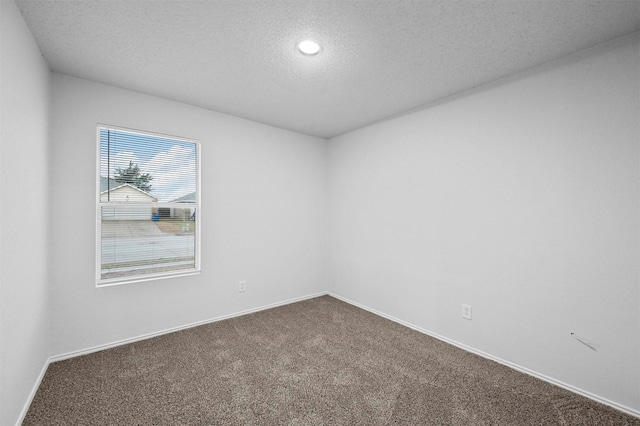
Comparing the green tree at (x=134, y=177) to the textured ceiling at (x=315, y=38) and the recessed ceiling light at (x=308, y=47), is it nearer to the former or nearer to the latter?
the textured ceiling at (x=315, y=38)

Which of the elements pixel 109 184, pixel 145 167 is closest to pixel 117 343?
pixel 109 184

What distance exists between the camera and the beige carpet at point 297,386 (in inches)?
67.6

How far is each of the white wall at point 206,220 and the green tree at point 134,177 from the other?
0.21m

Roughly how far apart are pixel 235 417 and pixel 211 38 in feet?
8.23

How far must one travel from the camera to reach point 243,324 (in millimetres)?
3121

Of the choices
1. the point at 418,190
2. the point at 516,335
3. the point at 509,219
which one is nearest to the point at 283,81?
the point at 418,190

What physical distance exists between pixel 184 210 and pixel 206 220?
257 mm

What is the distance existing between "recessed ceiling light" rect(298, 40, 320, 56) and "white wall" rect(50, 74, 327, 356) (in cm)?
165

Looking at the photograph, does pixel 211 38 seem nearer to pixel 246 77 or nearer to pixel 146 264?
pixel 246 77

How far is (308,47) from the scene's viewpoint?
196 cm

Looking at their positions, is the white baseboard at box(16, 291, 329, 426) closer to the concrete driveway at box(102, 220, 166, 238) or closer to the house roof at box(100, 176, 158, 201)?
the concrete driveway at box(102, 220, 166, 238)

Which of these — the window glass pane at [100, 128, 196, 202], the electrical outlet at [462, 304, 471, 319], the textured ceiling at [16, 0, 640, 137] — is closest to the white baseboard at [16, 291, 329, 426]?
the window glass pane at [100, 128, 196, 202]

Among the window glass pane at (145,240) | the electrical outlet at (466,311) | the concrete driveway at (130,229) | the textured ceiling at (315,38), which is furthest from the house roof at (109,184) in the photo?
the electrical outlet at (466,311)

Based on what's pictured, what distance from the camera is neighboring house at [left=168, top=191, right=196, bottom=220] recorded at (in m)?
3.00
